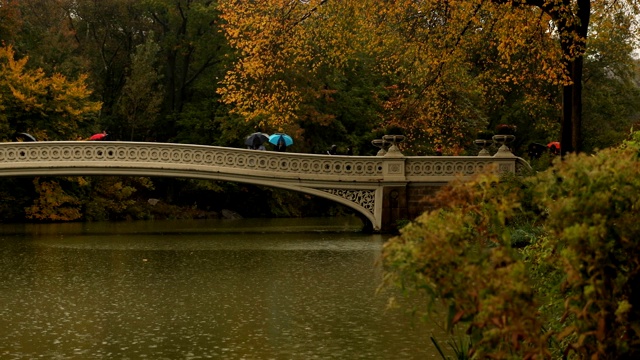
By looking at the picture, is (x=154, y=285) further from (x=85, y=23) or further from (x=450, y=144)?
(x=85, y=23)

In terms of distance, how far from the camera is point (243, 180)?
24438 millimetres

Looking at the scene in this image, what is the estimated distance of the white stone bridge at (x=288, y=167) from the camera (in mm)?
24000

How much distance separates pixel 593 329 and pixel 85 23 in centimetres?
3937

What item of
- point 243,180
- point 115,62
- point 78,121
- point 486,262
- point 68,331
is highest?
point 115,62

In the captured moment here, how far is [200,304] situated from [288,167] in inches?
538

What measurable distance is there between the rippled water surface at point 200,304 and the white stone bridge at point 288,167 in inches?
172

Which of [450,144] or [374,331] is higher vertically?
[450,144]

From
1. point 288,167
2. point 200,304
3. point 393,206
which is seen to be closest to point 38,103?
point 288,167

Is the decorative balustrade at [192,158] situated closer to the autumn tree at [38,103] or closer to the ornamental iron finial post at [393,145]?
the ornamental iron finial post at [393,145]

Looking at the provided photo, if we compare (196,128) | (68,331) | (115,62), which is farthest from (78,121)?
(68,331)

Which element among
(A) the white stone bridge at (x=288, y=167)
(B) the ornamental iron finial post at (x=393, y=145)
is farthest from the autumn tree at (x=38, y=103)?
(B) the ornamental iron finial post at (x=393, y=145)

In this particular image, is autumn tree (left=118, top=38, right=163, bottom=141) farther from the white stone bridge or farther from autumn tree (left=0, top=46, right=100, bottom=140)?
the white stone bridge

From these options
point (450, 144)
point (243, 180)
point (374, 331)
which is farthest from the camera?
point (450, 144)

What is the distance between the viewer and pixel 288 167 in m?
24.5
